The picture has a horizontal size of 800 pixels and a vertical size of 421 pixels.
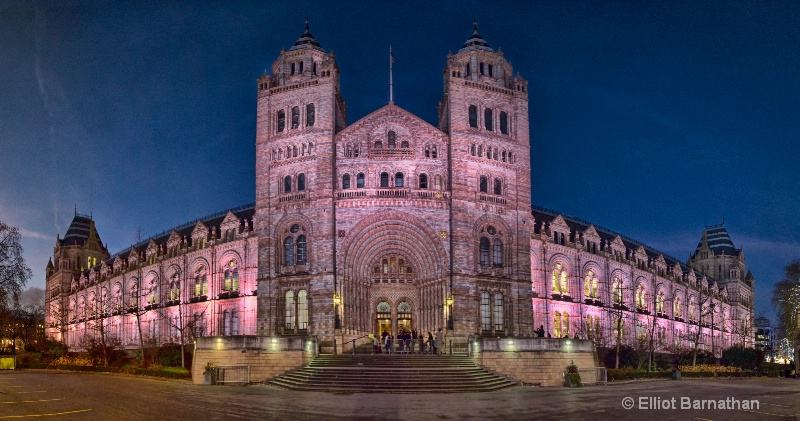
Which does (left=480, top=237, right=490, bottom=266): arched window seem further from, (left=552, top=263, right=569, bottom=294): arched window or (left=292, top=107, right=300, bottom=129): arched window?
(left=292, top=107, right=300, bottom=129): arched window

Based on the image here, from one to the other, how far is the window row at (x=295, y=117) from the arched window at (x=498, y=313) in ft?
66.9

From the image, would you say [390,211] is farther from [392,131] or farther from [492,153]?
[492,153]

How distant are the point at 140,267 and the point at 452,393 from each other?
2367 inches

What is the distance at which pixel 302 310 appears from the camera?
5922 centimetres

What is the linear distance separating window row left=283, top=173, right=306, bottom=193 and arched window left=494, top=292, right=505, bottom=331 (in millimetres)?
17695

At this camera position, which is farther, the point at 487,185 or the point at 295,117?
the point at 295,117

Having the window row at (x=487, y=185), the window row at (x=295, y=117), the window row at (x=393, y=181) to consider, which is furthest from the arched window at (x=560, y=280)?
the window row at (x=295, y=117)

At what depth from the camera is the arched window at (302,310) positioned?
58875 mm

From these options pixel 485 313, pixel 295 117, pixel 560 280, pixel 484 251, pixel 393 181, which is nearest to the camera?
pixel 485 313

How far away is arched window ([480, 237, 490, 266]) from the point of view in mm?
60969

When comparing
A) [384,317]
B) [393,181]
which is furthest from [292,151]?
[384,317]

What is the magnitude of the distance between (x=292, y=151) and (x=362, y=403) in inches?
1196

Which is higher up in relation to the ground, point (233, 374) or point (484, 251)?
point (484, 251)

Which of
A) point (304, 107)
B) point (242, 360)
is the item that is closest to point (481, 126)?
point (304, 107)
